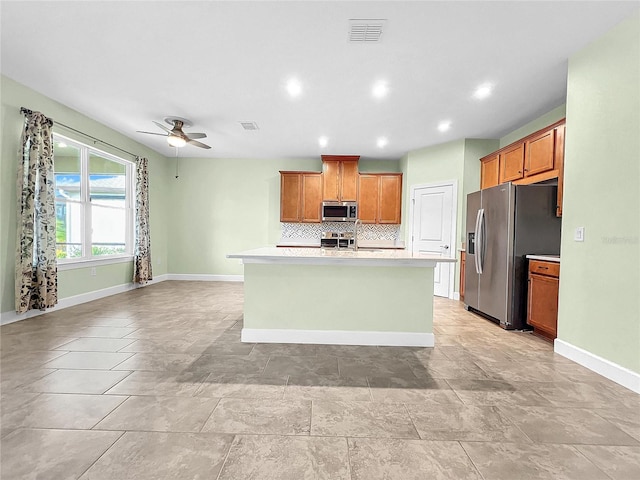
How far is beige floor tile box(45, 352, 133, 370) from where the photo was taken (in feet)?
7.82

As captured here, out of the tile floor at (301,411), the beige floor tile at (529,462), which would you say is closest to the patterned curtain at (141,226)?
the tile floor at (301,411)

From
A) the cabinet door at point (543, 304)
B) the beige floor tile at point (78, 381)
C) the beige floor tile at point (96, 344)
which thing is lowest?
the beige floor tile at point (96, 344)

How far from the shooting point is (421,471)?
1.37 meters

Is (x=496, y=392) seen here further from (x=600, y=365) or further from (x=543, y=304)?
(x=543, y=304)

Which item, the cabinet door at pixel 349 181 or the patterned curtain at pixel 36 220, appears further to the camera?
the cabinet door at pixel 349 181

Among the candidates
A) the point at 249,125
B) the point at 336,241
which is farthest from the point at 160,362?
the point at 336,241

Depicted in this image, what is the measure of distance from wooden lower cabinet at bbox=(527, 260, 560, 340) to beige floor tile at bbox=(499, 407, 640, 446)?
1.47 m

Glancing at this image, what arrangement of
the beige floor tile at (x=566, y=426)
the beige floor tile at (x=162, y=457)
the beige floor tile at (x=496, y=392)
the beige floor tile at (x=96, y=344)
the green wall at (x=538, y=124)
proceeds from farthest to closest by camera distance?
the green wall at (x=538, y=124), the beige floor tile at (x=96, y=344), the beige floor tile at (x=496, y=392), the beige floor tile at (x=566, y=426), the beige floor tile at (x=162, y=457)

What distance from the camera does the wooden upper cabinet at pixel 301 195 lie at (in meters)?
6.31

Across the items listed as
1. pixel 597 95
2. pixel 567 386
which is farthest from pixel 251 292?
pixel 597 95

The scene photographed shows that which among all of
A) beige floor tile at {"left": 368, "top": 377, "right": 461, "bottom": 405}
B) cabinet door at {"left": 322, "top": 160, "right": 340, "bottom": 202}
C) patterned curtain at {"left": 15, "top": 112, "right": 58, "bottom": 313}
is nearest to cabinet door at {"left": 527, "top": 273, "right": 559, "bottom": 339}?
beige floor tile at {"left": 368, "top": 377, "right": 461, "bottom": 405}

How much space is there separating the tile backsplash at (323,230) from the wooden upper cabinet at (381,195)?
41 centimetres

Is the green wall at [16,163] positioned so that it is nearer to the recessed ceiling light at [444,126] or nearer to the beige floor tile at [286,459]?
the beige floor tile at [286,459]

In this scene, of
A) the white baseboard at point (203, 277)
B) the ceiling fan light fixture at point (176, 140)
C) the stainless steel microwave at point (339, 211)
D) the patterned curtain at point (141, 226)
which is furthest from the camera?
the white baseboard at point (203, 277)
